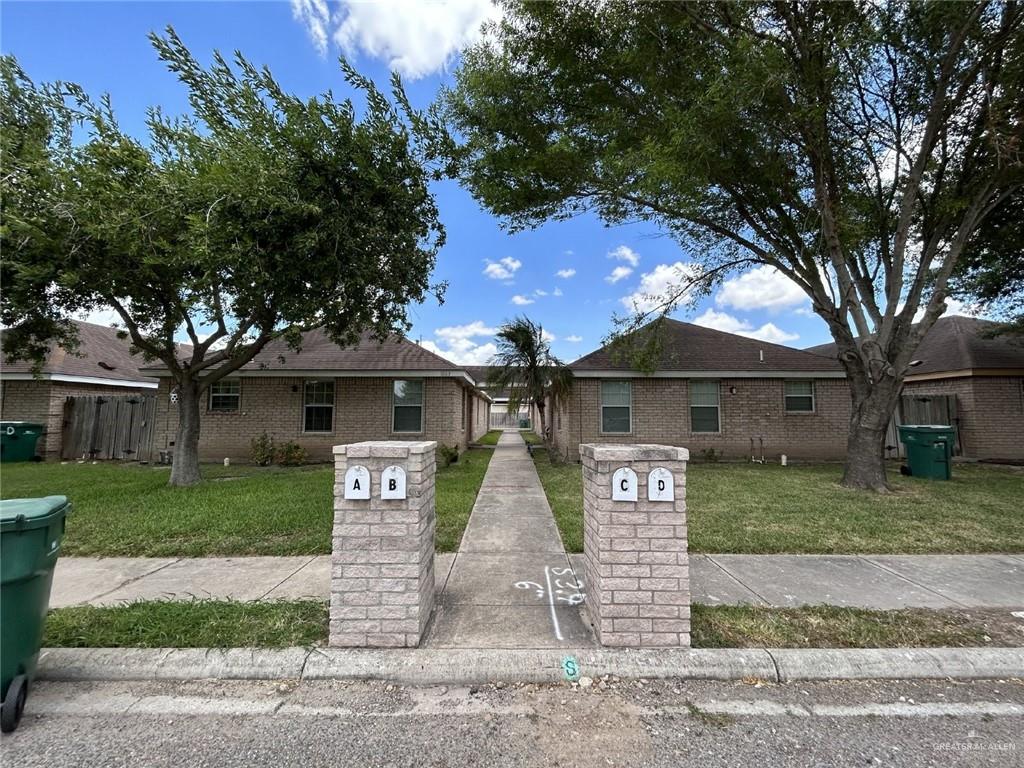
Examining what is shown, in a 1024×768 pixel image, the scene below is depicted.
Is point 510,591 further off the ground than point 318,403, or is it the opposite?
point 318,403

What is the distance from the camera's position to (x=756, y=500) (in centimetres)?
755

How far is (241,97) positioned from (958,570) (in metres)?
10.5

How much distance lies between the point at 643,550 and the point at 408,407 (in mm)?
11240

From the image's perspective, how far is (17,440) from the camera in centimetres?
1289

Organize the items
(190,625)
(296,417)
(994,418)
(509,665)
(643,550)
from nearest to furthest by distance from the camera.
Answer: (509,665) < (643,550) < (190,625) < (994,418) < (296,417)

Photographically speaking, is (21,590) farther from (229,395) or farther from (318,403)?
(229,395)

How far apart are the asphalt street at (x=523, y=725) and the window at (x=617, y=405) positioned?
1078 cm

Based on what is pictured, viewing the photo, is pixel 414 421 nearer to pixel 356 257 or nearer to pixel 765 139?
pixel 356 257

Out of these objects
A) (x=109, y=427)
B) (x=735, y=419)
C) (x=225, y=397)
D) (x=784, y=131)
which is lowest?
(x=109, y=427)

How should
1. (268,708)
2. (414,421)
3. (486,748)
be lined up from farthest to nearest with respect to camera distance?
(414,421) < (268,708) < (486,748)

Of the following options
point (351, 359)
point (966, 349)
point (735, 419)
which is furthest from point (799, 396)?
point (351, 359)

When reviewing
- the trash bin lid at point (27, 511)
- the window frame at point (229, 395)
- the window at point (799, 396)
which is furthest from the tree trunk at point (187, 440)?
the window at point (799, 396)

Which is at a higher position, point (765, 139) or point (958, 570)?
point (765, 139)

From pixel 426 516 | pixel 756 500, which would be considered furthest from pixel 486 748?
pixel 756 500
